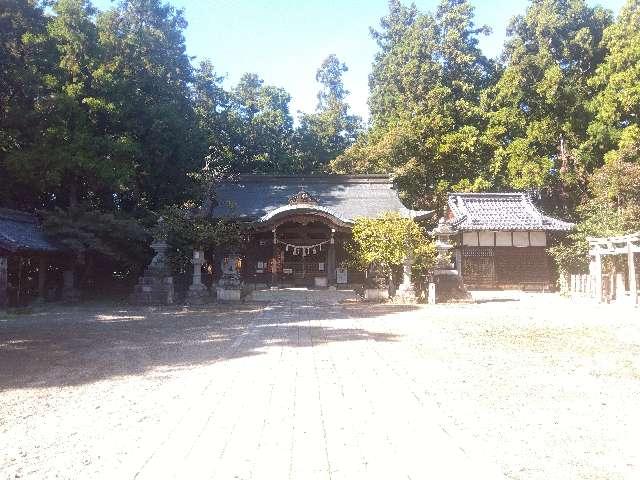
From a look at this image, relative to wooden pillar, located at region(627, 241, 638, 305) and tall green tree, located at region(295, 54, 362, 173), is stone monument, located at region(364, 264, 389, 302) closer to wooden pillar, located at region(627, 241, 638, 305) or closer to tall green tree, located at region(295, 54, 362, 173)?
wooden pillar, located at region(627, 241, 638, 305)

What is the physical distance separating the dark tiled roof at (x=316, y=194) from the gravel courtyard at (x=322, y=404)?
1576cm

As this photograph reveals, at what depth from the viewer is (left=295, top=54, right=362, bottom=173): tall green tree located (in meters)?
36.7

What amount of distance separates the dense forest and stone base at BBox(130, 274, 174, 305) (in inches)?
108

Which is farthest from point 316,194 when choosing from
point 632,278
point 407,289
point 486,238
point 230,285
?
point 632,278

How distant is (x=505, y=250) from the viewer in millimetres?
24516

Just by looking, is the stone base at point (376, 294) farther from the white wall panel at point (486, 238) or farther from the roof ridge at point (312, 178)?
the roof ridge at point (312, 178)

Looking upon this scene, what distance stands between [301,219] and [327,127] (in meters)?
17.8

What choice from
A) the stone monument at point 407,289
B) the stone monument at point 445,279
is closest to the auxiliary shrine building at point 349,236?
the stone monument at point 445,279

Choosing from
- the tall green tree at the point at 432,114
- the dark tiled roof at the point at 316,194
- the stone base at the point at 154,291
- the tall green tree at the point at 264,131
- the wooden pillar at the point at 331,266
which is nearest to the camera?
the stone base at the point at 154,291

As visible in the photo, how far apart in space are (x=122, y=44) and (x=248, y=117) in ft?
40.5

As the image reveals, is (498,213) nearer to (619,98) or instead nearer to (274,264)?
(619,98)

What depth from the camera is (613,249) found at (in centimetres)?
1664

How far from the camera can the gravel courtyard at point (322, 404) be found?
11.8 ft

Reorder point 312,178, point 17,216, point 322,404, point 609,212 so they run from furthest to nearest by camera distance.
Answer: point 312,178, point 609,212, point 17,216, point 322,404
